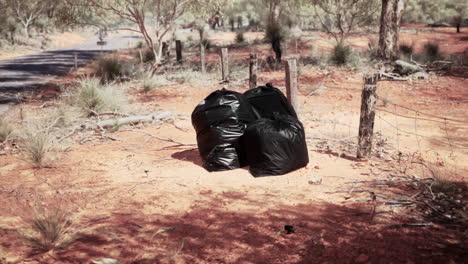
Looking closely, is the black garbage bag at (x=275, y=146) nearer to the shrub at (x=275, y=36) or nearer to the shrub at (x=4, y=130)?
the shrub at (x=4, y=130)

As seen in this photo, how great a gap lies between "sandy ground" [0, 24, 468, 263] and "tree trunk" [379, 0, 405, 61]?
234 inches

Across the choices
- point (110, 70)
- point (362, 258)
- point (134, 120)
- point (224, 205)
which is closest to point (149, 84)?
point (110, 70)

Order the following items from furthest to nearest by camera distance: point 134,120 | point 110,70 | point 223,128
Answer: point 110,70, point 134,120, point 223,128

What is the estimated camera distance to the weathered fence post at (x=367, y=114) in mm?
4859

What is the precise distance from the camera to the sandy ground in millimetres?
2814

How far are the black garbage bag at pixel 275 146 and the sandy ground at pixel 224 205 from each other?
14cm

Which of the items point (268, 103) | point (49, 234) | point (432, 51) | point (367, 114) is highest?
point (432, 51)

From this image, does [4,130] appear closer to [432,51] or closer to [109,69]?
[109,69]

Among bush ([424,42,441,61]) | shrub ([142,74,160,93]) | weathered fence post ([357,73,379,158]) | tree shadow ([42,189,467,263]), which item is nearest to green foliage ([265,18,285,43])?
bush ([424,42,441,61])

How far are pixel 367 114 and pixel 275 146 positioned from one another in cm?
137

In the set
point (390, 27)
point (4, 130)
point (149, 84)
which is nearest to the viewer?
point (4, 130)

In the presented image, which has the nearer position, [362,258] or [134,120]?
[362,258]

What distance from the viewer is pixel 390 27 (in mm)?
11969

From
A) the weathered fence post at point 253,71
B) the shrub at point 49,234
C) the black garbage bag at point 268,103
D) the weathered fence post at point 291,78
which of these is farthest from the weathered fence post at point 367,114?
the shrub at point 49,234
